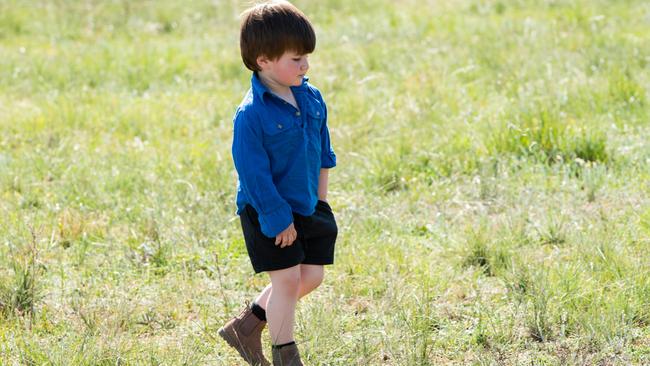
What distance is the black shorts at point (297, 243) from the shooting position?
3889 millimetres

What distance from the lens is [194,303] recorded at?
194 inches

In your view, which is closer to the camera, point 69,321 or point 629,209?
point 69,321

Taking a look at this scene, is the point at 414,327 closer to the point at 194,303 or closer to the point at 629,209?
the point at 194,303

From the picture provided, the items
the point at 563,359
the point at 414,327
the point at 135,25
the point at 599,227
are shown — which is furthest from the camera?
the point at 135,25

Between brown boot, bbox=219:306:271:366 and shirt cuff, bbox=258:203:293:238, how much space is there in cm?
63

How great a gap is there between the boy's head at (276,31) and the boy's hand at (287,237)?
2.24ft

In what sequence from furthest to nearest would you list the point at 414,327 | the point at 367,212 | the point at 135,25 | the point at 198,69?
the point at 135,25
the point at 198,69
the point at 367,212
the point at 414,327

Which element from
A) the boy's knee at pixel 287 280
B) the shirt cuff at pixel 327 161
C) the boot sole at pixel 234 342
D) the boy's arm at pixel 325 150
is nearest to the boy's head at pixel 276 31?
the boy's arm at pixel 325 150

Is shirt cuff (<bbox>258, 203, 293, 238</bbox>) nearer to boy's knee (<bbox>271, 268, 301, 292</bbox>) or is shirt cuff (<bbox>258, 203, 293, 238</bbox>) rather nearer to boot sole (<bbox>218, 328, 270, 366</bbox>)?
boy's knee (<bbox>271, 268, 301, 292</bbox>)

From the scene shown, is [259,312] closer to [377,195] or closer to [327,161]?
[327,161]

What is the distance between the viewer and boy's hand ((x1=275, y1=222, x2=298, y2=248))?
3786 mm

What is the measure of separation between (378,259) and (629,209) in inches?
63.1

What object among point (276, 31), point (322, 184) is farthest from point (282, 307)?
point (276, 31)

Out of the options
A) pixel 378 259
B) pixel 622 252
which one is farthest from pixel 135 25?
pixel 622 252
